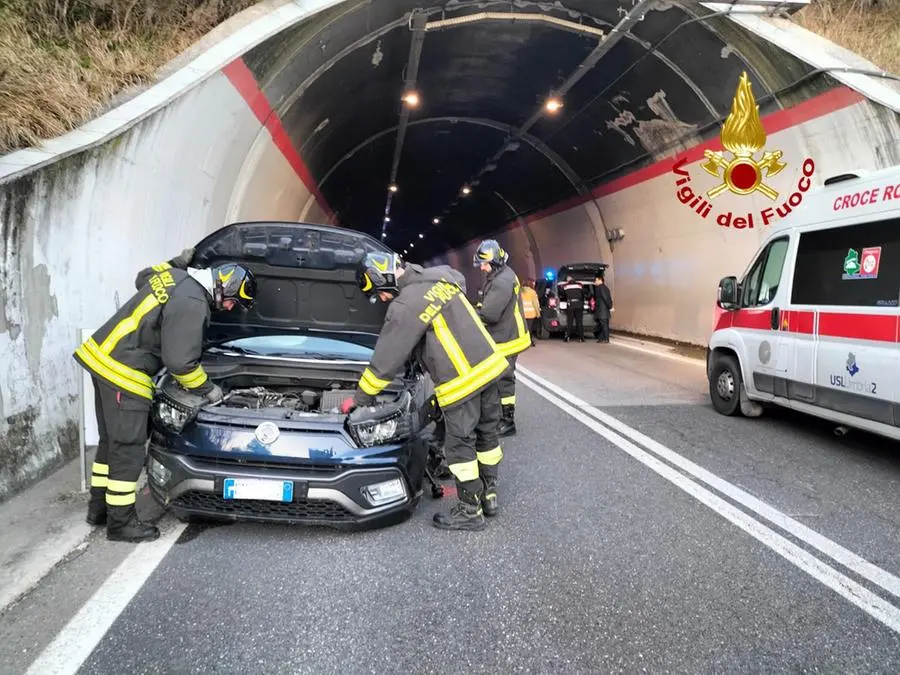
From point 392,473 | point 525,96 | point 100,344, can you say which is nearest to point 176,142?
point 100,344

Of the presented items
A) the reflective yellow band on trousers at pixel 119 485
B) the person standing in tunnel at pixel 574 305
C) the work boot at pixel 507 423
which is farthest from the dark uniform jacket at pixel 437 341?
the person standing in tunnel at pixel 574 305

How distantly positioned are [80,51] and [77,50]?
0.03 m

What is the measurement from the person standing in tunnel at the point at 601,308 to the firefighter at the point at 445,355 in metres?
13.0

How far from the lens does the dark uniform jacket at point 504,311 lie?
5578 millimetres

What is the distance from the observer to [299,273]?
5.38 metres

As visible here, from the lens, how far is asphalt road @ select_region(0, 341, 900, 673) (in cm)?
252

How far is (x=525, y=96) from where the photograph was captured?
596 inches

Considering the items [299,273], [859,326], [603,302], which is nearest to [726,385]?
[859,326]

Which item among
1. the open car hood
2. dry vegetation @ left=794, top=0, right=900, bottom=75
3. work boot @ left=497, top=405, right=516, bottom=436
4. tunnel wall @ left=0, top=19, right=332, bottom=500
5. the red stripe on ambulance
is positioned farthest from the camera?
dry vegetation @ left=794, top=0, right=900, bottom=75

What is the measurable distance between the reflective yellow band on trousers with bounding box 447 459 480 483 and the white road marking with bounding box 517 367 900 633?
1678mm

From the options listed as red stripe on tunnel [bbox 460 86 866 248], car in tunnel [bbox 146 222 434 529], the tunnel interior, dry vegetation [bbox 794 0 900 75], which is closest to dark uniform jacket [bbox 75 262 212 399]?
car in tunnel [bbox 146 222 434 529]

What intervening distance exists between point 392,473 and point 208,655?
1308 millimetres

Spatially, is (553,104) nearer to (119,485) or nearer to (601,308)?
(601,308)

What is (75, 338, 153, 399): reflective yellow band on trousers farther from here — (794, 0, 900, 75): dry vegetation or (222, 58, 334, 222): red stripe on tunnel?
(794, 0, 900, 75): dry vegetation
